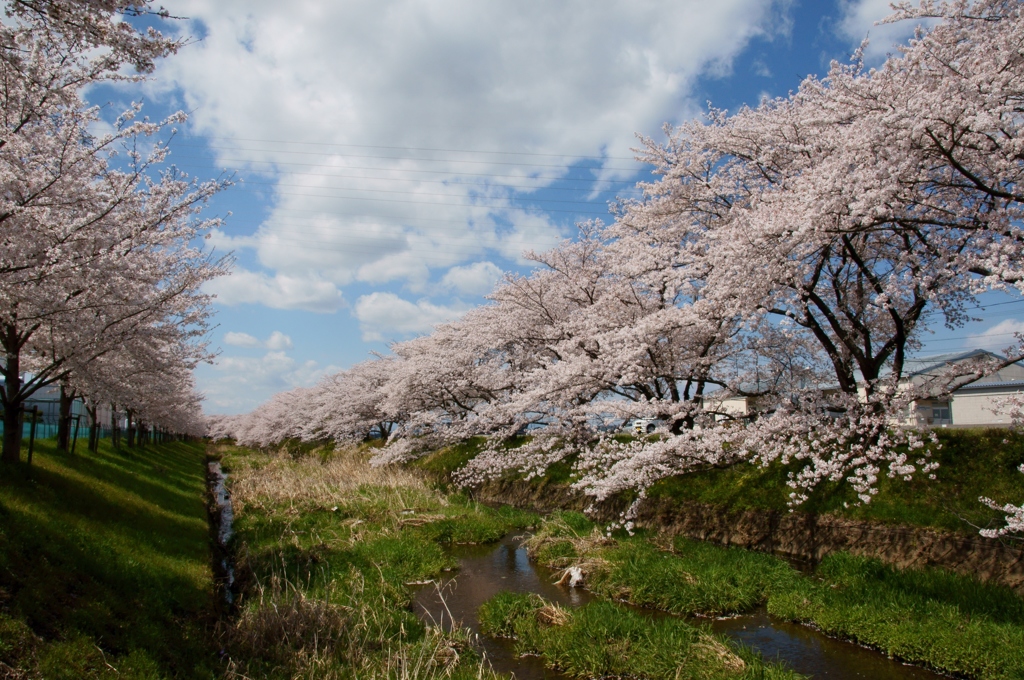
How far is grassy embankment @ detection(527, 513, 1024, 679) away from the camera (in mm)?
7391

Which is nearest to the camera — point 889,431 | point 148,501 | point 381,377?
point 889,431

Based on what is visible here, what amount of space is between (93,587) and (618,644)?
270 inches

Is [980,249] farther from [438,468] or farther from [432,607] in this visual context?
[438,468]

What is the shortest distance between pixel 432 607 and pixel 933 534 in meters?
8.76

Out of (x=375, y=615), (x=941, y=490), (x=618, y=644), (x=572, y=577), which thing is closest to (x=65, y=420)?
(x=375, y=615)

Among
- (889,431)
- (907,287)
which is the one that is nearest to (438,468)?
(889,431)

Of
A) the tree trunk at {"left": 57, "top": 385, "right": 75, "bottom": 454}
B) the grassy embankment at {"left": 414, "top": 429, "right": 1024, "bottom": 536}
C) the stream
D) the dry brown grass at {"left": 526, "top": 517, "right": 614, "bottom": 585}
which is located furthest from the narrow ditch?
the grassy embankment at {"left": 414, "top": 429, "right": 1024, "bottom": 536}

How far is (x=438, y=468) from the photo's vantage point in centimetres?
2759

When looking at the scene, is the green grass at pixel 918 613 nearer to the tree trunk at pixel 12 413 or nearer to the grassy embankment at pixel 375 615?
the grassy embankment at pixel 375 615

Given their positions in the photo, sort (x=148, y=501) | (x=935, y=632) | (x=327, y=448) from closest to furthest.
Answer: (x=935, y=632)
(x=148, y=501)
(x=327, y=448)

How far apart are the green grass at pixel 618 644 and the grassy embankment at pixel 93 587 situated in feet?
14.1

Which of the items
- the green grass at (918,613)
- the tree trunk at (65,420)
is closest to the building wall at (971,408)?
the green grass at (918,613)

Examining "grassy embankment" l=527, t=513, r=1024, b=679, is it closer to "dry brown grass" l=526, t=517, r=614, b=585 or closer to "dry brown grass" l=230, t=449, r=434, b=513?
"dry brown grass" l=526, t=517, r=614, b=585

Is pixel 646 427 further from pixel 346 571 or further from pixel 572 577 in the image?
pixel 346 571
